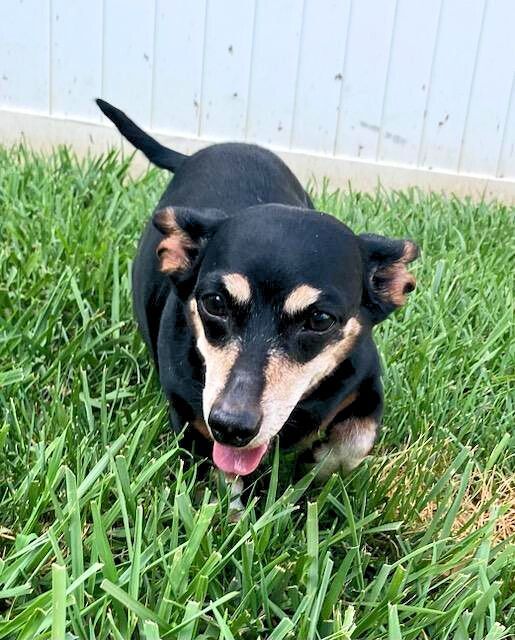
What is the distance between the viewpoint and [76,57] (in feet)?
14.0

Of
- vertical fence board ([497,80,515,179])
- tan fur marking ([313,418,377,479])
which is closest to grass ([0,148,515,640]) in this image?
tan fur marking ([313,418,377,479])

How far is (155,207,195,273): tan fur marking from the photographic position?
6.08 feet

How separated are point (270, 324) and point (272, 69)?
2985 millimetres

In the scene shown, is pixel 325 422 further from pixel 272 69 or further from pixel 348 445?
pixel 272 69

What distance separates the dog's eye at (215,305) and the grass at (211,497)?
1.05 feet

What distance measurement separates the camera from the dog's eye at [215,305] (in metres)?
1.63

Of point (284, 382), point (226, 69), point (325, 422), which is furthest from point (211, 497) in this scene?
point (226, 69)

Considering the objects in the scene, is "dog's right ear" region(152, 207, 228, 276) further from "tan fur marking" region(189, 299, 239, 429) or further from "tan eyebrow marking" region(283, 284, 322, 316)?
"tan eyebrow marking" region(283, 284, 322, 316)

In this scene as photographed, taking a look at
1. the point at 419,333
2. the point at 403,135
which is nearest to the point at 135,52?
the point at 403,135

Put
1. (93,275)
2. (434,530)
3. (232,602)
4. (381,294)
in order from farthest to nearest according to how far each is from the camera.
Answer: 1. (93,275)
2. (381,294)
3. (434,530)
4. (232,602)

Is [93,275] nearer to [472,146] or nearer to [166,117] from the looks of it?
[166,117]

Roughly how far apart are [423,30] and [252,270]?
3.08m

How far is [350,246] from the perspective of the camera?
1756 mm

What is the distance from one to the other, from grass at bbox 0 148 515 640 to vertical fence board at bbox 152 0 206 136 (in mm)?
1570
